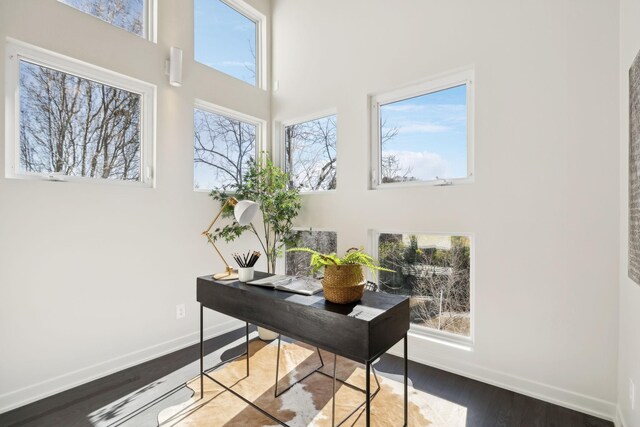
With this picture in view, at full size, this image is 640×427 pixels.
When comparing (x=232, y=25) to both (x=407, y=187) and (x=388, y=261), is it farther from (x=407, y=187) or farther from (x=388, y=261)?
(x=388, y=261)

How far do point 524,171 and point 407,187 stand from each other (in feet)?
2.72

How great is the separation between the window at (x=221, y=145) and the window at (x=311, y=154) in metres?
0.41

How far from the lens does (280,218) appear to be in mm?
3150

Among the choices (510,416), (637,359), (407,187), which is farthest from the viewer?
(407,187)

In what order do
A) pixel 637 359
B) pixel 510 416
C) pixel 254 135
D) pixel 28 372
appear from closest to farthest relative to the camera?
1. pixel 637 359
2. pixel 510 416
3. pixel 28 372
4. pixel 254 135

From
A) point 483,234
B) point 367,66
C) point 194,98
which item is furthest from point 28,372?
point 367,66

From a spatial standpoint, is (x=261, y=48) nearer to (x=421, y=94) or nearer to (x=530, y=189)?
(x=421, y=94)

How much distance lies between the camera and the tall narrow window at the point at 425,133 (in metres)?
2.51

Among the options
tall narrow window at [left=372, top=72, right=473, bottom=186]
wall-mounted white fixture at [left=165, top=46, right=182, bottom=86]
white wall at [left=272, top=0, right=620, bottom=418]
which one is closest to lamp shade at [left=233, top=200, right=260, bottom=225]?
white wall at [left=272, top=0, right=620, bottom=418]

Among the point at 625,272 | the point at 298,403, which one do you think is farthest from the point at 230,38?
the point at 625,272

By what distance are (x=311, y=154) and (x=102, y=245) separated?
82.1 inches

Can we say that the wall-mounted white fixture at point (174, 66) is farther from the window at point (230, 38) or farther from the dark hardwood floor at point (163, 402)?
the dark hardwood floor at point (163, 402)

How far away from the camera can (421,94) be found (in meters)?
2.71

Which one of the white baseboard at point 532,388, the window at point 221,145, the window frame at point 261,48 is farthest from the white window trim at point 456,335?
the window frame at point 261,48
